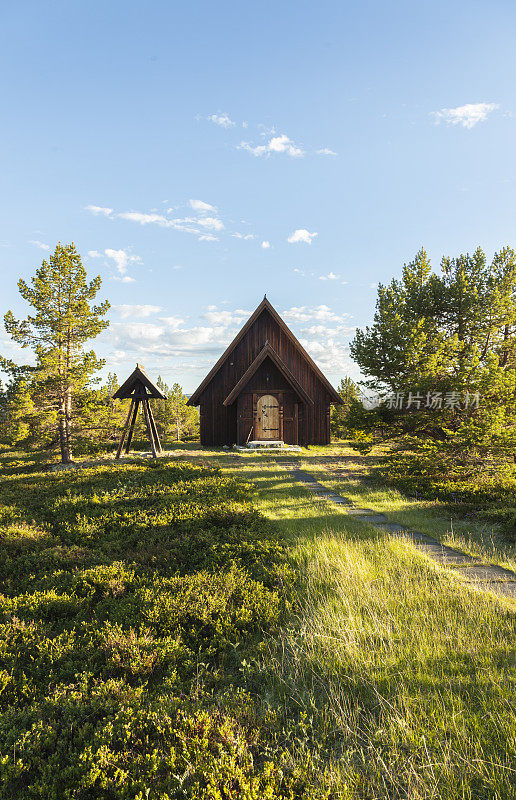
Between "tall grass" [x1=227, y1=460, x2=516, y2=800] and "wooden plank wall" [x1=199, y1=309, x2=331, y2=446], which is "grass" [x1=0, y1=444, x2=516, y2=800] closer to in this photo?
"tall grass" [x1=227, y1=460, x2=516, y2=800]

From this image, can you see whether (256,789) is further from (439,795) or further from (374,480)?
(374,480)

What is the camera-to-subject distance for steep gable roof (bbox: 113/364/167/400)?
1902 cm

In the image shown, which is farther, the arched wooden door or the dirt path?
the arched wooden door

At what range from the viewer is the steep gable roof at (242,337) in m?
23.9

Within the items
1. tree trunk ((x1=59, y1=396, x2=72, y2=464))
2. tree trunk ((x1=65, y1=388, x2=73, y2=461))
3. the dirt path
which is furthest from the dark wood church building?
the dirt path

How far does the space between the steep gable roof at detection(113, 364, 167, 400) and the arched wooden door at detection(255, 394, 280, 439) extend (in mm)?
6074

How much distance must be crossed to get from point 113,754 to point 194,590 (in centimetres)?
253

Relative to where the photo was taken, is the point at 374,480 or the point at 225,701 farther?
the point at 374,480

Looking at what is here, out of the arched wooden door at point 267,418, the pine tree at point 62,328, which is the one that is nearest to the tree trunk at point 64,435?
the pine tree at point 62,328

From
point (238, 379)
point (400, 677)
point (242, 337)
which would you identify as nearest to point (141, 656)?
point (400, 677)

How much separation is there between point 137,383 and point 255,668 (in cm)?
1676

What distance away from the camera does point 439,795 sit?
2887 millimetres

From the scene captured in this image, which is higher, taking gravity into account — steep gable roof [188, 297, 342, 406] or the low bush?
steep gable roof [188, 297, 342, 406]

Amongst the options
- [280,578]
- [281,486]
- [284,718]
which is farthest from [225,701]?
[281,486]
